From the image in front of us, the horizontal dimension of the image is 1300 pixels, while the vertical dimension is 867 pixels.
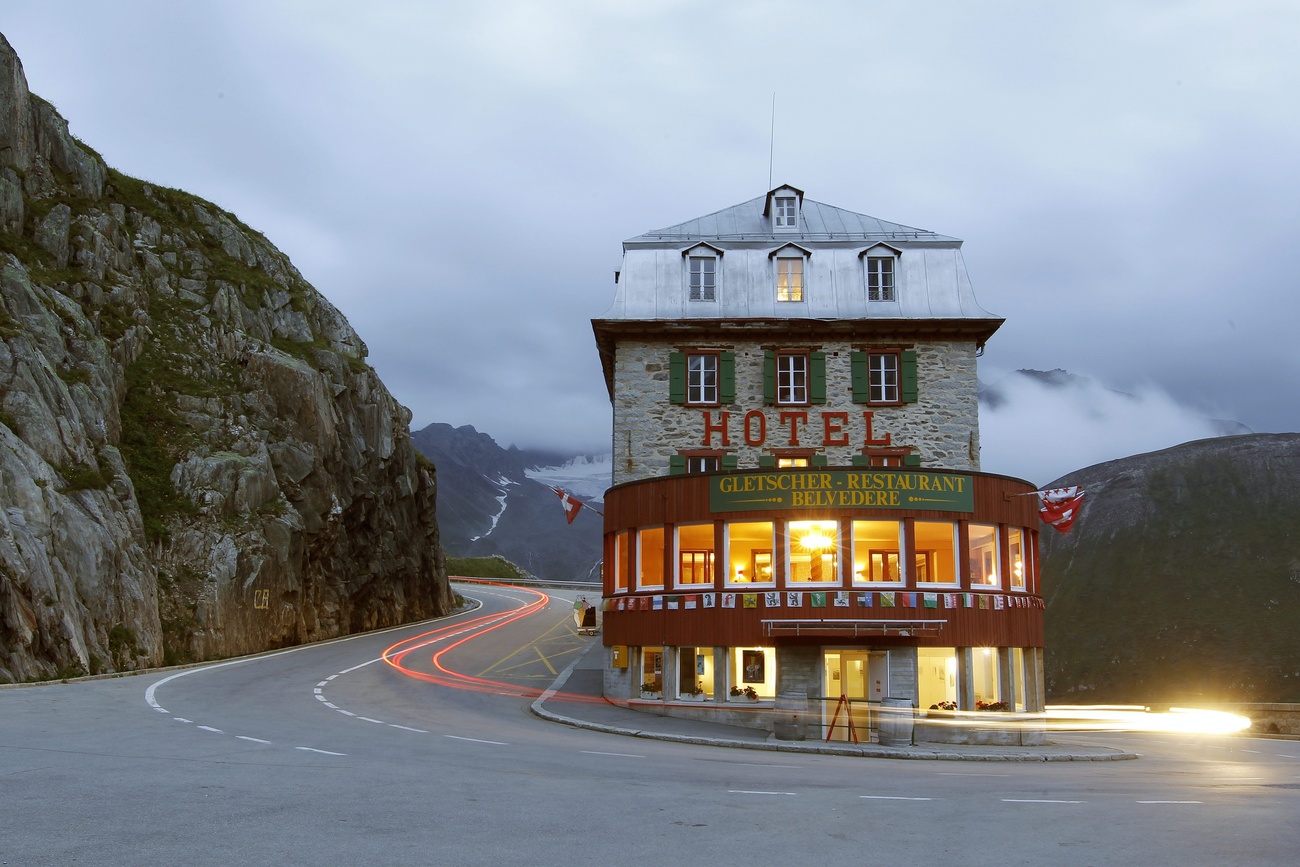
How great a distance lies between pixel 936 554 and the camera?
1079 inches

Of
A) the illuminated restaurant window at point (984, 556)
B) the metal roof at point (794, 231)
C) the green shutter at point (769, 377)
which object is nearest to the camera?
the illuminated restaurant window at point (984, 556)

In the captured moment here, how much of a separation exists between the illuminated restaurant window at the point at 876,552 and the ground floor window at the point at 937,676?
6.55 ft

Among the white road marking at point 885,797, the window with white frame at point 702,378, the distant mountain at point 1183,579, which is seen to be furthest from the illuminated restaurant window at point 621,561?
the distant mountain at point 1183,579

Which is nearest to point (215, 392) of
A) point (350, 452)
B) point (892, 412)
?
point (350, 452)

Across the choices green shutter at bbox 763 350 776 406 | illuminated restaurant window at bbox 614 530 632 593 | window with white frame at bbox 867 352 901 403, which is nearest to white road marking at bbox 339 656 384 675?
illuminated restaurant window at bbox 614 530 632 593

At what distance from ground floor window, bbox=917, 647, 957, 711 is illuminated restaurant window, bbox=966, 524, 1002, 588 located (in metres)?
2.07

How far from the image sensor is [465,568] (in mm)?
125312

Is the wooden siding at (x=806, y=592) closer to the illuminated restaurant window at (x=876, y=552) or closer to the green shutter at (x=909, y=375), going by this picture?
the illuminated restaurant window at (x=876, y=552)

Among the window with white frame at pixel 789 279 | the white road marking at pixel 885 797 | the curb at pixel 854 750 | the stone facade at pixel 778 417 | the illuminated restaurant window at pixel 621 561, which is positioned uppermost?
the window with white frame at pixel 789 279

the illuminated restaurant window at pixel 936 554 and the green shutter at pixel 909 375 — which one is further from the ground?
the green shutter at pixel 909 375

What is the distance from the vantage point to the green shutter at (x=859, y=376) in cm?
3516

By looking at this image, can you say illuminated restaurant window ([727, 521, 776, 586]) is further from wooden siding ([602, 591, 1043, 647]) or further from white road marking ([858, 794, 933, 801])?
white road marking ([858, 794, 933, 801])

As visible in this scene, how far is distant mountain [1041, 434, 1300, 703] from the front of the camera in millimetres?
122750

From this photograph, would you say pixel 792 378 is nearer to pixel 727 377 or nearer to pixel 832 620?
pixel 727 377
